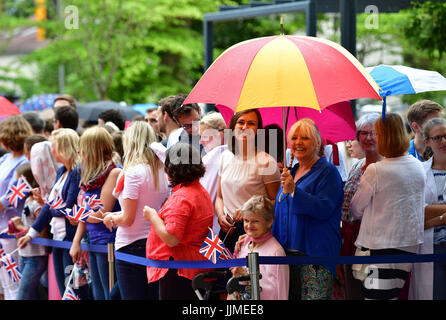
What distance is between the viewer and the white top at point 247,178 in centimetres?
546

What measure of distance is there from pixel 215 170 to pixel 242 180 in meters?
0.60

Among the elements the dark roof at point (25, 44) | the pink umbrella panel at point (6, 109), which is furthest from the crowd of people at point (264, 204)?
the dark roof at point (25, 44)

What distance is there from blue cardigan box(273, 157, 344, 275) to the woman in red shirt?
0.65 metres

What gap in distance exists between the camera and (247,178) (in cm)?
547

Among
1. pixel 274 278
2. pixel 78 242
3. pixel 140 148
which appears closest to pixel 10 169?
pixel 78 242

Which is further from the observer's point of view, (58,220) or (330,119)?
(58,220)

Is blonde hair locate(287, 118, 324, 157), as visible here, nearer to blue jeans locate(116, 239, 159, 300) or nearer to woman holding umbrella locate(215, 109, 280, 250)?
woman holding umbrella locate(215, 109, 280, 250)

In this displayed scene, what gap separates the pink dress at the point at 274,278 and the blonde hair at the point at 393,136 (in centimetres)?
113

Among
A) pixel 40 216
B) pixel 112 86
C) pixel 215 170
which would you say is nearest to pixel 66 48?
pixel 112 86

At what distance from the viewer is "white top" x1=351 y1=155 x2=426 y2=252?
527 cm

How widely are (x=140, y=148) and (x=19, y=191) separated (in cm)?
210

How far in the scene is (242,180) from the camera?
548 cm

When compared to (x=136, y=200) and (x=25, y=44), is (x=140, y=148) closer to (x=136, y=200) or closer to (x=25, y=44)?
(x=136, y=200)

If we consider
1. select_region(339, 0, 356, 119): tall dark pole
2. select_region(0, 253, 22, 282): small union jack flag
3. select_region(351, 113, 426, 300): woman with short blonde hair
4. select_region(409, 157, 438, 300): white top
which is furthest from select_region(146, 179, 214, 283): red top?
select_region(339, 0, 356, 119): tall dark pole
